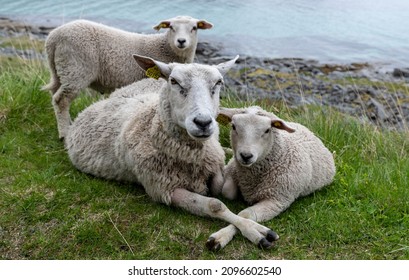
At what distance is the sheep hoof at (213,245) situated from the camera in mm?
4098

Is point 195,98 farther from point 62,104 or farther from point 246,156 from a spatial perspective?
point 62,104

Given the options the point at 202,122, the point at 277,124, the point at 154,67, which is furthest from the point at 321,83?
the point at 202,122

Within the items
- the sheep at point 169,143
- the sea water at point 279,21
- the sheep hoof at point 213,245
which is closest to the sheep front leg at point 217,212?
the sheep at point 169,143

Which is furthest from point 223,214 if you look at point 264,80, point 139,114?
point 264,80

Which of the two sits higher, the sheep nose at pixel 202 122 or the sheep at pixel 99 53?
the sheep nose at pixel 202 122

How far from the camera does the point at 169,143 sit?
15.2 ft

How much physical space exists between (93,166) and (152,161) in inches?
39.4

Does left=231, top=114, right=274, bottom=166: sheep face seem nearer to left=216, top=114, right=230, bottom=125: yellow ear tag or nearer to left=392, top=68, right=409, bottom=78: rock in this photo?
left=216, top=114, right=230, bottom=125: yellow ear tag

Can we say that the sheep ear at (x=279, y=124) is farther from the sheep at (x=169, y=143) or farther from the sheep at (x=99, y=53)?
the sheep at (x=99, y=53)

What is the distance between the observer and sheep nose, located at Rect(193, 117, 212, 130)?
13.0ft

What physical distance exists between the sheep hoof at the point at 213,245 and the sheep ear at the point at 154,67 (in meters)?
1.55

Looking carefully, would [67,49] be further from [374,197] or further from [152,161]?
[374,197]

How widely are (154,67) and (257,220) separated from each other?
169 cm

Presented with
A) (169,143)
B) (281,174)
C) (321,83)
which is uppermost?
(169,143)
